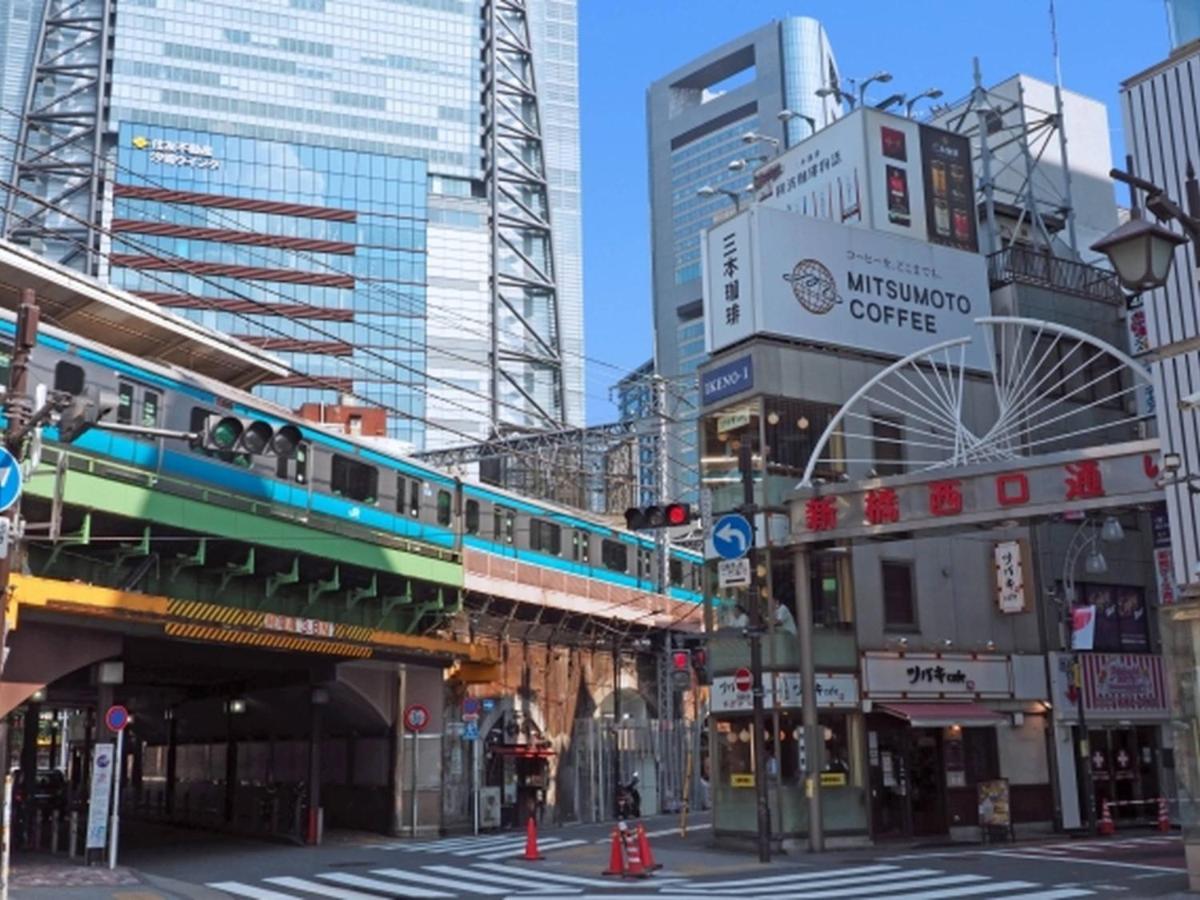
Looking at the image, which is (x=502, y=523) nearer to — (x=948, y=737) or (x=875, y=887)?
(x=948, y=737)

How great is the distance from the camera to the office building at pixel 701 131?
563 feet

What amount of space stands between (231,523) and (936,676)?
16.5m

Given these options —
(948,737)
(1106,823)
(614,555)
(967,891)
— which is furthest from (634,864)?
(614,555)

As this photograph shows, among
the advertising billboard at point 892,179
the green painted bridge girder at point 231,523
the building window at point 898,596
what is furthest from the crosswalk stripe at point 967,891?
the advertising billboard at point 892,179

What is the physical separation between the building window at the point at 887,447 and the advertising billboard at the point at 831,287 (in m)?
1.97

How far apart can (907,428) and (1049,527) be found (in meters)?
4.97

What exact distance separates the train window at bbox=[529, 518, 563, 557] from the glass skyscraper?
247ft

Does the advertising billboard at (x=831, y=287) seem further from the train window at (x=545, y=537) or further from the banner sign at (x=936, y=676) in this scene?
the train window at (x=545, y=537)

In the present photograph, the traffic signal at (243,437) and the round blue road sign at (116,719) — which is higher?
the traffic signal at (243,437)

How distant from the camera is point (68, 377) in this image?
23.7 metres

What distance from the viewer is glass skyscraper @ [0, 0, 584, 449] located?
121 metres

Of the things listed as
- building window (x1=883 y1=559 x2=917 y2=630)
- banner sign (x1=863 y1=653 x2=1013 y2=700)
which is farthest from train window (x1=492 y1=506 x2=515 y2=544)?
banner sign (x1=863 y1=653 x2=1013 y2=700)

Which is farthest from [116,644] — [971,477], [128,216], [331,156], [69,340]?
[331,156]

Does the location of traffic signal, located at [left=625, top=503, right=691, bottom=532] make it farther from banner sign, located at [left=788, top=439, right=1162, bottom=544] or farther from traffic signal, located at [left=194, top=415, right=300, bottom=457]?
traffic signal, located at [left=194, top=415, right=300, bottom=457]
